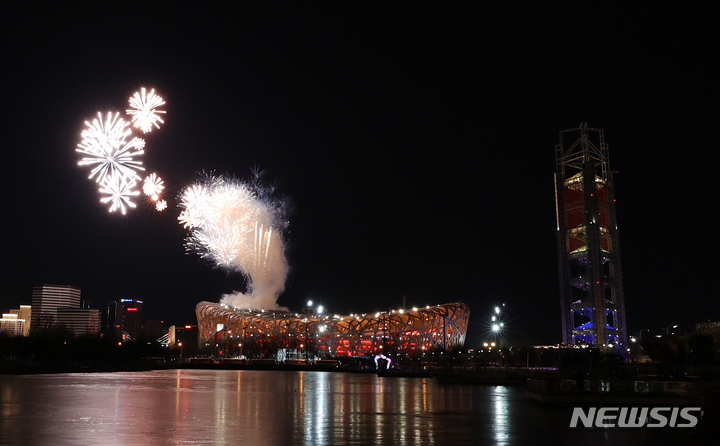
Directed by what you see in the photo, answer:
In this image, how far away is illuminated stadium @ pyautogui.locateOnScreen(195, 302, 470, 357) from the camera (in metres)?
95.5

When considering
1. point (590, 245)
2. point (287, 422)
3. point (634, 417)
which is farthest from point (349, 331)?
point (287, 422)

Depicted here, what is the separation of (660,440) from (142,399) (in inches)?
656

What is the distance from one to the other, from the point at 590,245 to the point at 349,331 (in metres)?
43.0

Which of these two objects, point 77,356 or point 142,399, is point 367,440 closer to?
point 142,399

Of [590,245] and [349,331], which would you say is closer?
[590,245]

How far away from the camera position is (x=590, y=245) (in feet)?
212

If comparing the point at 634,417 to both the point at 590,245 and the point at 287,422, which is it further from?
the point at 590,245

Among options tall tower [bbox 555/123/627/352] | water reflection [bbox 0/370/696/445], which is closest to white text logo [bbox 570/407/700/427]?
water reflection [bbox 0/370/696/445]

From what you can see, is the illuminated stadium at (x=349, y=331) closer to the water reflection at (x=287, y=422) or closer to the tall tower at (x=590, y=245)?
the tall tower at (x=590, y=245)

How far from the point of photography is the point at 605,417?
17.7m

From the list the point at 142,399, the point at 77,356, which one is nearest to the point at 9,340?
the point at 77,356

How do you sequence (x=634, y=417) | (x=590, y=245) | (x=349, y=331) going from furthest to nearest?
1. (x=349, y=331)
2. (x=590, y=245)
3. (x=634, y=417)

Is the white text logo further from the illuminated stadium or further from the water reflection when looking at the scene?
the illuminated stadium

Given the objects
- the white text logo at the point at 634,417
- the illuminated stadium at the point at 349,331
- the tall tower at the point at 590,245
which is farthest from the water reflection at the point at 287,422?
the illuminated stadium at the point at 349,331
